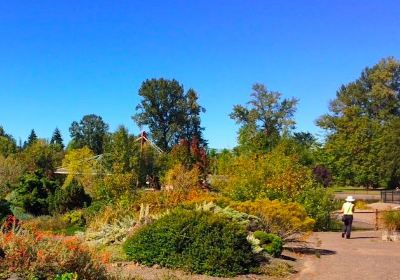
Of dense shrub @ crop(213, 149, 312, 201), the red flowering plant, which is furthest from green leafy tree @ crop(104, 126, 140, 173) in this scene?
the red flowering plant

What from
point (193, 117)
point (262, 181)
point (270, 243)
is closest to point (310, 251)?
point (270, 243)

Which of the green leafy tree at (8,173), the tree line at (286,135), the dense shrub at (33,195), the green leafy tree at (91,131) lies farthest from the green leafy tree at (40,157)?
the green leafy tree at (91,131)

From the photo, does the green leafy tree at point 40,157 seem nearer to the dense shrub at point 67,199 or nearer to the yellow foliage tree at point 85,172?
the yellow foliage tree at point 85,172

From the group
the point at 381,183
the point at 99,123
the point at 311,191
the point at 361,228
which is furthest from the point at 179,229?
the point at 99,123

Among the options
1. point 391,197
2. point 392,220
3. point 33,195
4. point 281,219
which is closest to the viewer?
point 281,219

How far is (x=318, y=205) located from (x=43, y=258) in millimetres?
19112

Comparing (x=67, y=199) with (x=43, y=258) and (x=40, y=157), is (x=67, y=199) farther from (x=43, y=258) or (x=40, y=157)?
(x=40, y=157)

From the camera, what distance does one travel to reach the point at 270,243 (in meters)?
14.0

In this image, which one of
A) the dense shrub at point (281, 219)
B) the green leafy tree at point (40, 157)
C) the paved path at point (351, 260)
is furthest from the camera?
the green leafy tree at point (40, 157)

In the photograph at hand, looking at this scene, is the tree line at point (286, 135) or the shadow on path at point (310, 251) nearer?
the shadow on path at point (310, 251)

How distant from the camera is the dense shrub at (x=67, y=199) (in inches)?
1038

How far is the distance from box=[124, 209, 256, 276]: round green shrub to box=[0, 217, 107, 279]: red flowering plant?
3.59 meters

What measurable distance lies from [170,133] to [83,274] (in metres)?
86.7

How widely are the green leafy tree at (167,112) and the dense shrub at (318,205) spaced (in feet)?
227
